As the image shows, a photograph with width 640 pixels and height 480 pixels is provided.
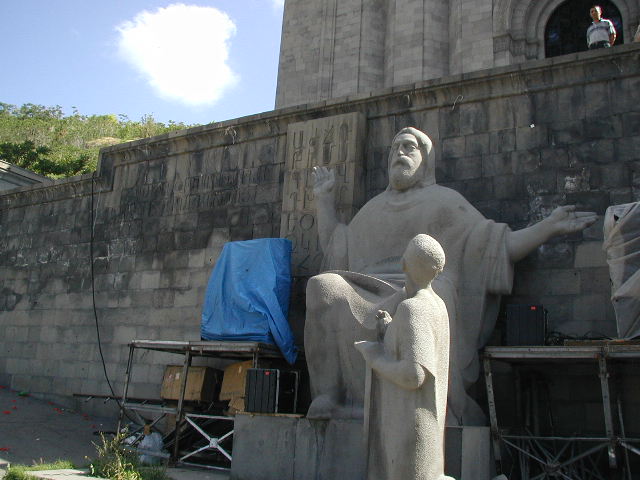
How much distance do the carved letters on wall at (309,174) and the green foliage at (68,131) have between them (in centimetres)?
2339

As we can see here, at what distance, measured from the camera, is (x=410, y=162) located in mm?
7234

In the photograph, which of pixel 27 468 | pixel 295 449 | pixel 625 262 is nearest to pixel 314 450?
pixel 295 449

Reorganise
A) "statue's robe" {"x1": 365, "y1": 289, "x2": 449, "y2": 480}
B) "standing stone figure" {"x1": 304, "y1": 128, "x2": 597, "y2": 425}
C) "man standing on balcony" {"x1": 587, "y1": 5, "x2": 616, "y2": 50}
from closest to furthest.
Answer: "statue's robe" {"x1": 365, "y1": 289, "x2": 449, "y2": 480} → "standing stone figure" {"x1": 304, "y1": 128, "x2": 597, "y2": 425} → "man standing on balcony" {"x1": 587, "y1": 5, "x2": 616, "y2": 50}

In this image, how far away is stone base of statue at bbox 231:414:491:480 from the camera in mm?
5367

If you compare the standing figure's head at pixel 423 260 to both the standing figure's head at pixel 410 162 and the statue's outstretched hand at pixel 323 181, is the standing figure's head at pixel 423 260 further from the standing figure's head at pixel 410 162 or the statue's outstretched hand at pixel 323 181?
the statue's outstretched hand at pixel 323 181

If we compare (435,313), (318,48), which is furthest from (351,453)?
(318,48)

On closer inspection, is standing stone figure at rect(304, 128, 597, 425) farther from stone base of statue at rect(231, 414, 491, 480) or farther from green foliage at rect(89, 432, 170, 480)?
green foliage at rect(89, 432, 170, 480)

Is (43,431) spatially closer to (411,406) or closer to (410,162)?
(410,162)

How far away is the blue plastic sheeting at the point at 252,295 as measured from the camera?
8.05 meters

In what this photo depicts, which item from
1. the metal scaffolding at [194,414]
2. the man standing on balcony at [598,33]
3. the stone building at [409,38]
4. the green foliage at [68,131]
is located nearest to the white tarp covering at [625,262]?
the metal scaffolding at [194,414]

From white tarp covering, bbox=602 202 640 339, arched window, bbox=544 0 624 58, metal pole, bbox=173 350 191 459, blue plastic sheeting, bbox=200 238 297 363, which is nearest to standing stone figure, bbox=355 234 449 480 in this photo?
white tarp covering, bbox=602 202 640 339

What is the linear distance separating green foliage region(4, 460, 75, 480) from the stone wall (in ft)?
8.66

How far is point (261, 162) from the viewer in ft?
32.0

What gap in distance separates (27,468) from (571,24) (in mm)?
15940
